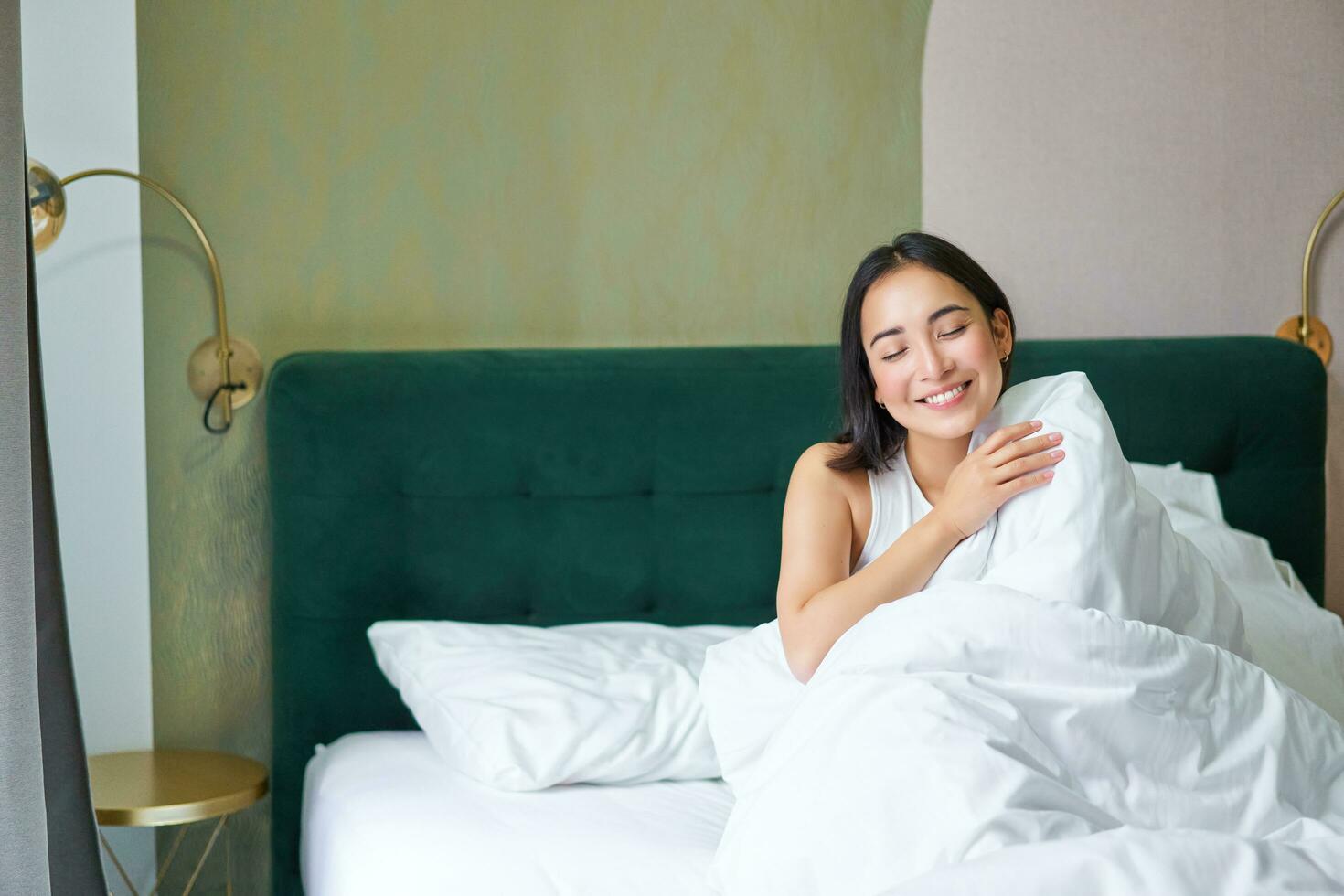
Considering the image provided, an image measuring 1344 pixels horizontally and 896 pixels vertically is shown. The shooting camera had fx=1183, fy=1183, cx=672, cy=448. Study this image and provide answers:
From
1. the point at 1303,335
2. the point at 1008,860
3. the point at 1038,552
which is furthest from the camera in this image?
the point at 1303,335

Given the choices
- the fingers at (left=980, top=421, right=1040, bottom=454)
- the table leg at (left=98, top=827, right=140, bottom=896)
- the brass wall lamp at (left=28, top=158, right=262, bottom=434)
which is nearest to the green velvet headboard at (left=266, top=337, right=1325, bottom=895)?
the brass wall lamp at (left=28, top=158, right=262, bottom=434)

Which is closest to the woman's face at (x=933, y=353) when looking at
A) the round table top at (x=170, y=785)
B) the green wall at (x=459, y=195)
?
the green wall at (x=459, y=195)

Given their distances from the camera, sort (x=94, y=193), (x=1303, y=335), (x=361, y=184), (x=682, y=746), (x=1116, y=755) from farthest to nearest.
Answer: (x=1303, y=335)
(x=361, y=184)
(x=94, y=193)
(x=682, y=746)
(x=1116, y=755)

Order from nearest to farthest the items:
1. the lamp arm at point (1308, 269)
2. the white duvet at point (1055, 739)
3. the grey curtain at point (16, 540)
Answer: the white duvet at point (1055, 739), the grey curtain at point (16, 540), the lamp arm at point (1308, 269)

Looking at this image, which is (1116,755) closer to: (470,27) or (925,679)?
(925,679)

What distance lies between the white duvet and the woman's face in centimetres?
12

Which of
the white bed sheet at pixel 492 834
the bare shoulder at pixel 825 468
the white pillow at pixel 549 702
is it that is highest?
the bare shoulder at pixel 825 468

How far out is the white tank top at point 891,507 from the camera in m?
1.82

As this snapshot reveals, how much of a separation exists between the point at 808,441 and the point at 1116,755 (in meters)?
1.13

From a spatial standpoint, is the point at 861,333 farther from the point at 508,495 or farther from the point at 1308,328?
the point at 1308,328

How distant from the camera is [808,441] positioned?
7.89ft

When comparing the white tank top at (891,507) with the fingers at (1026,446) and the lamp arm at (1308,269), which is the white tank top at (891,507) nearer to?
the fingers at (1026,446)

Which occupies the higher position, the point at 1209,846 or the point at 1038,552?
the point at 1038,552

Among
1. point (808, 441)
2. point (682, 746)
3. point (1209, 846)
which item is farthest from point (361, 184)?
point (1209, 846)
